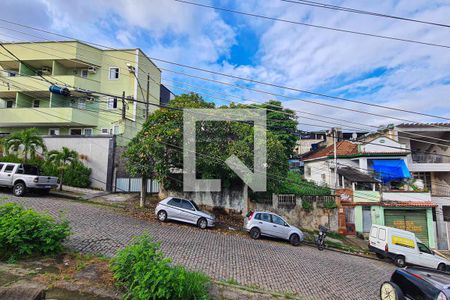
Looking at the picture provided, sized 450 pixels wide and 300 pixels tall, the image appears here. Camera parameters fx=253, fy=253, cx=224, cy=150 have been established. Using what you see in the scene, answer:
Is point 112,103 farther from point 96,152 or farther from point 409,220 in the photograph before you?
point 409,220

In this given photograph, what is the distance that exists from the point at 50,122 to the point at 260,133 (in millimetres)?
19615

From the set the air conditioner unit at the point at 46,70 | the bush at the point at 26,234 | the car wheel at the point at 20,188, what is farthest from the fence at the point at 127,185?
the air conditioner unit at the point at 46,70

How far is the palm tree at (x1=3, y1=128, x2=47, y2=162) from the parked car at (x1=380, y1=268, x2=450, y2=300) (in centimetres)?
2072

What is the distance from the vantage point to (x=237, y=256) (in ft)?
31.4

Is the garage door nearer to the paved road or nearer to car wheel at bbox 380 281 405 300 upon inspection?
the paved road

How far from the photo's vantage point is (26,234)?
599 cm

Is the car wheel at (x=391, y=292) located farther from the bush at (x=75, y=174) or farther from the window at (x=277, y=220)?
the bush at (x=75, y=174)

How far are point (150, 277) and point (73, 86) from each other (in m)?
23.0

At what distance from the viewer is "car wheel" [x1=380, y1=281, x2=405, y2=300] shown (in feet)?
18.2

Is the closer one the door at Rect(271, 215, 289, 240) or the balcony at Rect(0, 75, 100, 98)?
the door at Rect(271, 215, 289, 240)

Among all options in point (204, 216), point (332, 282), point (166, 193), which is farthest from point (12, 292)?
point (166, 193)

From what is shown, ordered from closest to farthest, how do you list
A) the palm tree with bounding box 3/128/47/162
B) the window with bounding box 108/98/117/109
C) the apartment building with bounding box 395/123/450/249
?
the palm tree with bounding box 3/128/47/162 → the apartment building with bounding box 395/123/450/249 → the window with bounding box 108/98/117/109

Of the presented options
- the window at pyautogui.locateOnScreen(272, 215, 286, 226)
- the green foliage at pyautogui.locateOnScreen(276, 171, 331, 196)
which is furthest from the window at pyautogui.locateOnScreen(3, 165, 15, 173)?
the green foliage at pyautogui.locateOnScreen(276, 171, 331, 196)

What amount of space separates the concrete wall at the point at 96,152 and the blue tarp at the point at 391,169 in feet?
68.5
